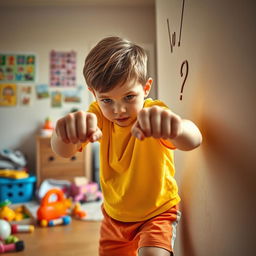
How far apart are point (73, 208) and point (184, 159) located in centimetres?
158

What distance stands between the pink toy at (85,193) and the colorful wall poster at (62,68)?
1.30 m

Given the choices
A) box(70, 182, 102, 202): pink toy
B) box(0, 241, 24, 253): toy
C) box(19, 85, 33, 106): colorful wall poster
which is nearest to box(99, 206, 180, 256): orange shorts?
box(0, 241, 24, 253): toy

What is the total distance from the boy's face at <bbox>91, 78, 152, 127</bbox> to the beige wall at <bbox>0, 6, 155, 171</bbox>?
2.71 meters

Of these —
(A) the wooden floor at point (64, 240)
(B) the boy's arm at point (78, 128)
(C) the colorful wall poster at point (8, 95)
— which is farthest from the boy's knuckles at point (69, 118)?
(C) the colorful wall poster at point (8, 95)

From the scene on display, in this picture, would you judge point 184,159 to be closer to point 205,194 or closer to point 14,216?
point 205,194

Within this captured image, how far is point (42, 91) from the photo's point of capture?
334 cm

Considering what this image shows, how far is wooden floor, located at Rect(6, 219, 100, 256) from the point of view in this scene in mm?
1441

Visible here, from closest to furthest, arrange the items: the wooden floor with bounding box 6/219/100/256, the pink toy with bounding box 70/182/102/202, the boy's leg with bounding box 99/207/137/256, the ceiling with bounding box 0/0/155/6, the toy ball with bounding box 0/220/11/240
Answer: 1. the boy's leg with bounding box 99/207/137/256
2. the wooden floor with bounding box 6/219/100/256
3. the toy ball with bounding box 0/220/11/240
4. the pink toy with bounding box 70/182/102/202
5. the ceiling with bounding box 0/0/155/6

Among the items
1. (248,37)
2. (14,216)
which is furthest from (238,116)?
(14,216)

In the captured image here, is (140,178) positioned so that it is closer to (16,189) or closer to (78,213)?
(78,213)

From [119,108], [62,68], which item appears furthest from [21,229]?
[62,68]

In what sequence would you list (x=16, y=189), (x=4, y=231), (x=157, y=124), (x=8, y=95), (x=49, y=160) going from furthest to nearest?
(x=8, y=95)
(x=49, y=160)
(x=16, y=189)
(x=4, y=231)
(x=157, y=124)

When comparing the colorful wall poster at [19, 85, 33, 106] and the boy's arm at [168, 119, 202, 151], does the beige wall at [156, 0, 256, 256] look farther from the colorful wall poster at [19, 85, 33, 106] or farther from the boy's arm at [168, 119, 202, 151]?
the colorful wall poster at [19, 85, 33, 106]

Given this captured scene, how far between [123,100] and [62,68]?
2830 mm
